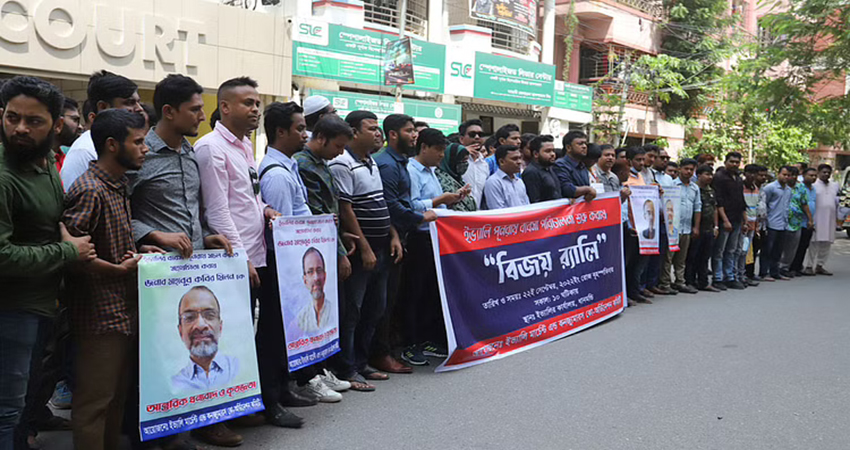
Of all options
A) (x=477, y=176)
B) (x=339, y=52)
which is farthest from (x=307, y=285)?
(x=339, y=52)

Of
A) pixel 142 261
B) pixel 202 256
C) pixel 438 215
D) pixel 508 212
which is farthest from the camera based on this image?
pixel 508 212

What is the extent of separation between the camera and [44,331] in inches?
125

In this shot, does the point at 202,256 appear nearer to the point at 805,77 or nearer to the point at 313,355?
the point at 313,355

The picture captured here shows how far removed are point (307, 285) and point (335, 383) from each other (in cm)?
96

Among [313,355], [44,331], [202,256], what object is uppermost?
[202,256]

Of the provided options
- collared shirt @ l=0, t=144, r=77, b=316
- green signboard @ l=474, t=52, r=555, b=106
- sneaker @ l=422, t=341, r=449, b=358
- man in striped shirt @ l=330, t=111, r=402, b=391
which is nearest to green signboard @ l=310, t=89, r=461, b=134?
green signboard @ l=474, t=52, r=555, b=106

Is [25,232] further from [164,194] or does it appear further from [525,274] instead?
[525,274]

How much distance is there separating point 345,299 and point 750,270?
8557 mm

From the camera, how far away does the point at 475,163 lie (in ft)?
25.1

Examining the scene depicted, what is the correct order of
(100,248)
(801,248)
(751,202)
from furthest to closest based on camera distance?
(801,248) < (751,202) < (100,248)

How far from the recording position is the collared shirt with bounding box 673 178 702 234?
9.84 metres

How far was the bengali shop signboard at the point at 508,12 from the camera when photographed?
2031 cm

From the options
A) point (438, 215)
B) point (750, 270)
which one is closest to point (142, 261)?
point (438, 215)

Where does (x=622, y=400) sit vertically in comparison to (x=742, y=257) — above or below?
below
